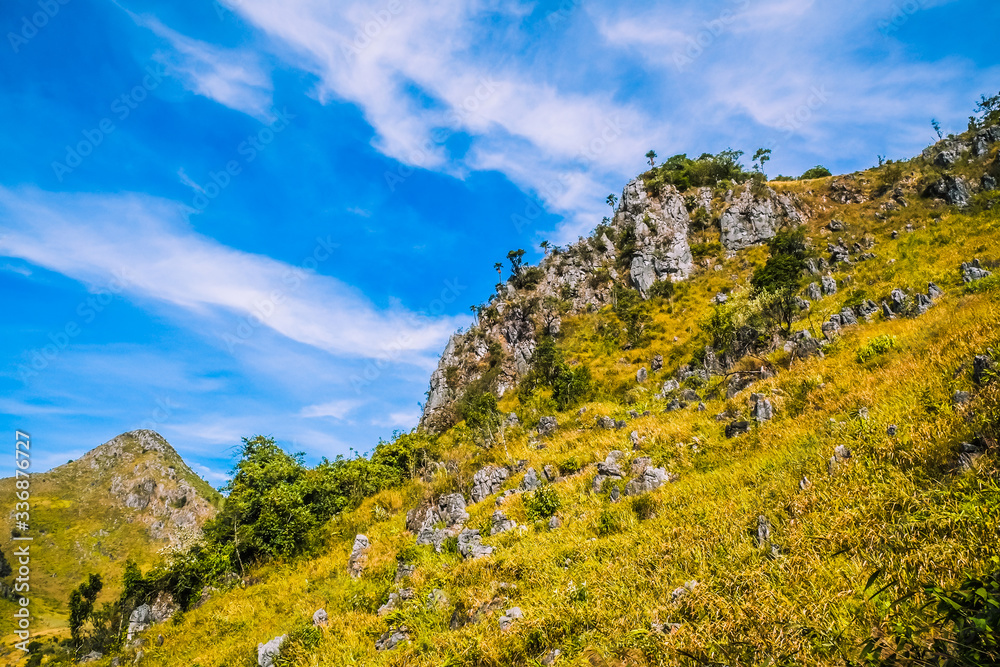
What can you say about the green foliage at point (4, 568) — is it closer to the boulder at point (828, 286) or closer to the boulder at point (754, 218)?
the boulder at point (828, 286)

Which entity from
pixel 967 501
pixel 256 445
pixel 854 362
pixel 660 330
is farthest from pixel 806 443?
pixel 660 330

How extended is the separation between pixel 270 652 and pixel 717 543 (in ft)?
35.4

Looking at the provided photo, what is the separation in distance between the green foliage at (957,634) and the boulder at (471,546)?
842 cm

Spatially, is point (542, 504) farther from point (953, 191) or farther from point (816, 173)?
point (816, 173)

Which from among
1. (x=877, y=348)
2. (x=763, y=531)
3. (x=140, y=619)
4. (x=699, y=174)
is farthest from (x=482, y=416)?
(x=699, y=174)

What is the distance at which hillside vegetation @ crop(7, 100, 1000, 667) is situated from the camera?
4.78m

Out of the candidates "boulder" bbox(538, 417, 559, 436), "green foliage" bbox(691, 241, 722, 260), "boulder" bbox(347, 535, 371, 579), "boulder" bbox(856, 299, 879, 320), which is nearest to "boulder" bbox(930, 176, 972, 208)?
"green foliage" bbox(691, 241, 722, 260)

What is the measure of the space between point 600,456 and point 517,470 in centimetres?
430

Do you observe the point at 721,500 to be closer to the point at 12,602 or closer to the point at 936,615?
the point at 936,615

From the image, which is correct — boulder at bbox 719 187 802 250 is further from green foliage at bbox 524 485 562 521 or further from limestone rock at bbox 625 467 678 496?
green foliage at bbox 524 485 562 521

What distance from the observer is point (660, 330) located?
41.1 metres

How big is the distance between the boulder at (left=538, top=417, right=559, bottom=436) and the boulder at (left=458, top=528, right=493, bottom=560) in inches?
396

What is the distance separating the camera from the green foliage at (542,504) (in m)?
12.1

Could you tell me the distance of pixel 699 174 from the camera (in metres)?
70.1
